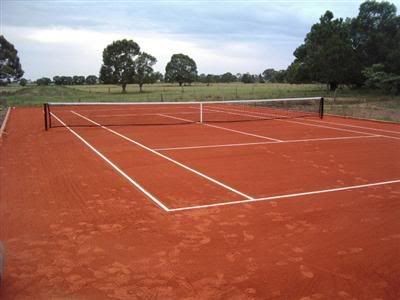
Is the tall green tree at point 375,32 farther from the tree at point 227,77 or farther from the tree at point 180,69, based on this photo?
the tree at point 227,77

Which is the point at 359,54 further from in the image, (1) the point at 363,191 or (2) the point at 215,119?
(1) the point at 363,191

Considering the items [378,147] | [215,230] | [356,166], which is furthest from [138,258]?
[378,147]

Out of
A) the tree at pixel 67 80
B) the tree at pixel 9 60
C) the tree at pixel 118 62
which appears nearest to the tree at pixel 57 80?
the tree at pixel 67 80

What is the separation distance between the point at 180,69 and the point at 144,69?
30106 mm

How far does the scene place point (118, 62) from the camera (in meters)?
64.8

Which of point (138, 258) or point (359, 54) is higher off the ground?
point (359, 54)

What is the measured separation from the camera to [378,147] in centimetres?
1247

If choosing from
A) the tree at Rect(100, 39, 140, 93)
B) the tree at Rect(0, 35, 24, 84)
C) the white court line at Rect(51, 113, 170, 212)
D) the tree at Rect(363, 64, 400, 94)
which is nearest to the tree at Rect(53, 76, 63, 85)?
the tree at Rect(0, 35, 24, 84)

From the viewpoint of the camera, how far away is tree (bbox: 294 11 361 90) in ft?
137

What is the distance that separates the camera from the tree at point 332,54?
41.8 meters

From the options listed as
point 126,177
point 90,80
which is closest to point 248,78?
point 90,80

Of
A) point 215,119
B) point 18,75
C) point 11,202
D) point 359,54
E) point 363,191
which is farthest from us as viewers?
point 18,75

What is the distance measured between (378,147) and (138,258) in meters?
9.72

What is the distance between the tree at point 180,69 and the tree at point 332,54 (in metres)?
50.7
